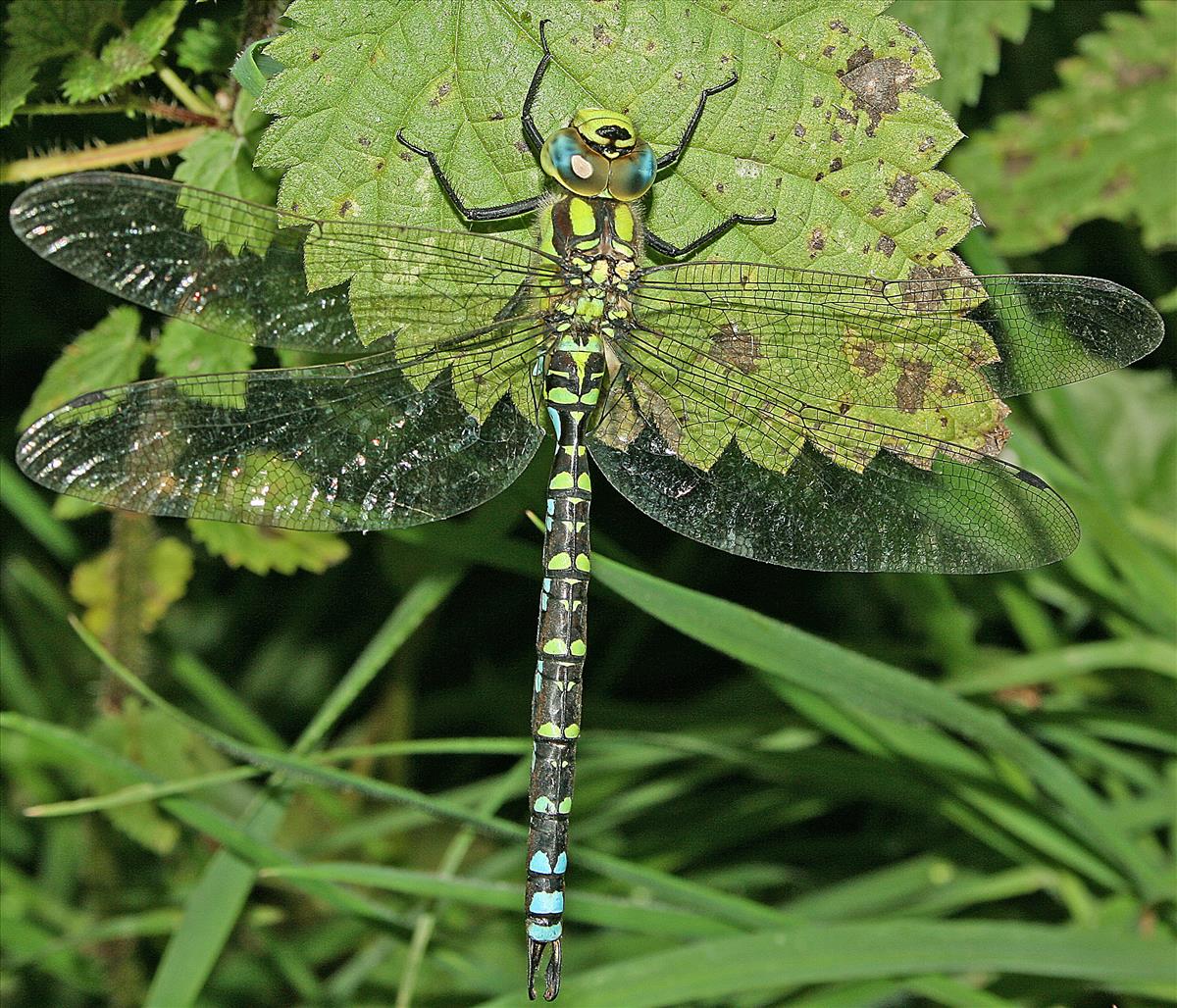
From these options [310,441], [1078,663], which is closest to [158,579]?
→ [310,441]

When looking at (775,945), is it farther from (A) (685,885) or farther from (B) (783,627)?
(B) (783,627)

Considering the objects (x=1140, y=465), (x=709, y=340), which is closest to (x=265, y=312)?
(x=709, y=340)

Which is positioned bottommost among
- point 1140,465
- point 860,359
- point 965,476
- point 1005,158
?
point 965,476

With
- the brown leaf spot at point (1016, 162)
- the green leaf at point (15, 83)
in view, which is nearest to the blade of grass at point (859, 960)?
the green leaf at point (15, 83)

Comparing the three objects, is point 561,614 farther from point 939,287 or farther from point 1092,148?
point 1092,148

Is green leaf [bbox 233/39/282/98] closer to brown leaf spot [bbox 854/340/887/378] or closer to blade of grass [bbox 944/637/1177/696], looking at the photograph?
brown leaf spot [bbox 854/340/887/378]

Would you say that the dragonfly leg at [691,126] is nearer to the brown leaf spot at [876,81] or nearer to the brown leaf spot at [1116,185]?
the brown leaf spot at [876,81]

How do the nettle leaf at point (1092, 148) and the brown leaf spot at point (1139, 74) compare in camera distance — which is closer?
the nettle leaf at point (1092, 148)
